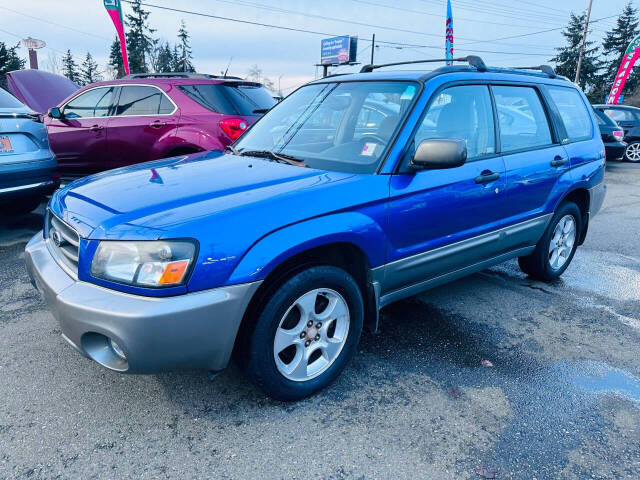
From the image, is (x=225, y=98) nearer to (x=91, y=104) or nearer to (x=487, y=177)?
(x=91, y=104)

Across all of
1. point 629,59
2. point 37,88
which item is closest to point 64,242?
point 37,88

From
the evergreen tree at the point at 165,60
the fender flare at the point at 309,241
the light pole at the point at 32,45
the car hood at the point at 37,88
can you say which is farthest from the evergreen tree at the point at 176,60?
the fender flare at the point at 309,241

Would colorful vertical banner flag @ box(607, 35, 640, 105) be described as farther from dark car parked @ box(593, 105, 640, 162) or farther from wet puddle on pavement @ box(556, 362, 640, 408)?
wet puddle on pavement @ box(556, 362, 640, 408)

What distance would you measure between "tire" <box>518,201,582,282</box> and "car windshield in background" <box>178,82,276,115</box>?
12.1ft

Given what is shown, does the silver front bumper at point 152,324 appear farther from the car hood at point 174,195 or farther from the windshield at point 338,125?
the windshield at point 338,125

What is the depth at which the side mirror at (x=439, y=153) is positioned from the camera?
2.56m

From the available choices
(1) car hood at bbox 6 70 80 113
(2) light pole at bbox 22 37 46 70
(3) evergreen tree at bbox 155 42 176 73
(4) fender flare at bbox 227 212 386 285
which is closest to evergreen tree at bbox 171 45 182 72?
(3) evergreen tree at bbox 155 42 176 73

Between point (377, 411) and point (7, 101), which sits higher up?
point (7, 101)

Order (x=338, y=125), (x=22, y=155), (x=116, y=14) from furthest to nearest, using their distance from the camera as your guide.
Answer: (x=116, y=14) < (x=22, y=155) < (x=338, y=125)

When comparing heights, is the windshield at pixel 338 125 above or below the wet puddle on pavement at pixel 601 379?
above

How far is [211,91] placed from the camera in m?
5.79

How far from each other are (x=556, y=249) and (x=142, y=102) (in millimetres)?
5133

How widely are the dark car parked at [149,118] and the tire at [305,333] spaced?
346 cm

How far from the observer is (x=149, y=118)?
233 inches
